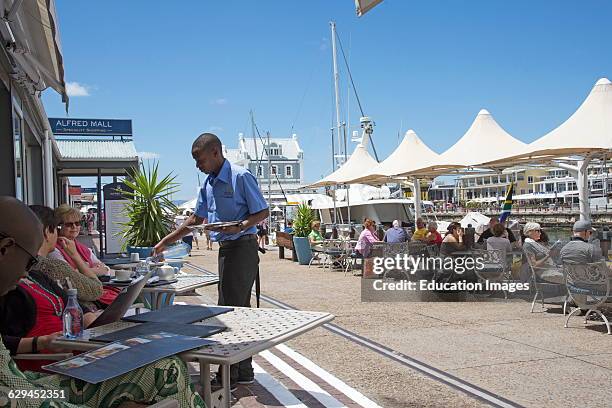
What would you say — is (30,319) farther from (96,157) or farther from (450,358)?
(96,157)

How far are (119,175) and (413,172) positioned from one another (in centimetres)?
1155

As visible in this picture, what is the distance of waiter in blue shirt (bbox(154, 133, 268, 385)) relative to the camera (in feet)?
14.5

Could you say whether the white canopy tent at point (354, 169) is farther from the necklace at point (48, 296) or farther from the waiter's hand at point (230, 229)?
the necklace at point (48, 296)

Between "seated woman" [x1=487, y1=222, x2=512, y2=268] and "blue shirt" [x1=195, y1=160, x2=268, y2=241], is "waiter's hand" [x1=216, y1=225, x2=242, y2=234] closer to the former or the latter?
"blue shirt" [x1=195, y1=160, x2=268, y2=241]

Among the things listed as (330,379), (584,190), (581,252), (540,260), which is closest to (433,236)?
(584,190)

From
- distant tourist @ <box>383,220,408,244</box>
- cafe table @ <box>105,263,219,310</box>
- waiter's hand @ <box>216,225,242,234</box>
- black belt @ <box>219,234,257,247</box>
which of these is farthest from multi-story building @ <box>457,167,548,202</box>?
waiter's hand @ <box>216,225,242,234</box>

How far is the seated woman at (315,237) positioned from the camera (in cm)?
1598

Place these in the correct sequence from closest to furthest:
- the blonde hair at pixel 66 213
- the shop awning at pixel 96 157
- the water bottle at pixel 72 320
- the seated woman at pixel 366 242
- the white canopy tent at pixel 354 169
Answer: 1. the water bottle at pixel 72 320
2. the blonde hair at pixel 66 213
3. the seated woman at pixel 366 242
4. the shop awning at pixel 96 157
5. the white canopy tent at pixel 354 169

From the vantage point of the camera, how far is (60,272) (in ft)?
12.3

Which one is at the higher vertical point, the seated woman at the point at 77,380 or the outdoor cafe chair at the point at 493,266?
the seated woman at the point at 77,380

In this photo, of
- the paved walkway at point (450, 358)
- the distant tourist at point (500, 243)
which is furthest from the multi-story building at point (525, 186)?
the paved walkway at point (450, 358)

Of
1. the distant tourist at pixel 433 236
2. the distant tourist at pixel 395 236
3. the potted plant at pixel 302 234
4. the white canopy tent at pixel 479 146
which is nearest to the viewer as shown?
the distant tourist at pixel 433 236

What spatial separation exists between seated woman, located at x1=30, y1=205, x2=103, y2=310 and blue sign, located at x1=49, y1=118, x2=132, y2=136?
20725 mm

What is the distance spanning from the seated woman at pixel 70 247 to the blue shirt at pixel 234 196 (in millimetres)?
1332
